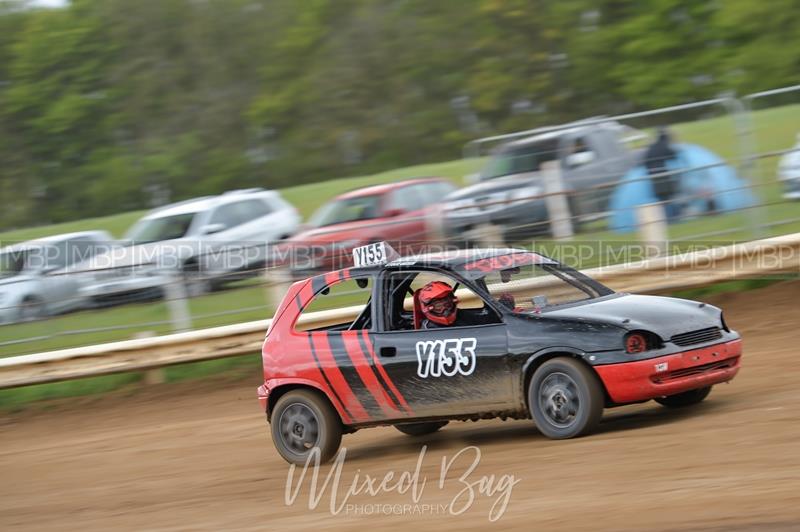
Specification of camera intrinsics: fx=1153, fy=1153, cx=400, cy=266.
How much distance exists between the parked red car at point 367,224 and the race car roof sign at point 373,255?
16.7ft

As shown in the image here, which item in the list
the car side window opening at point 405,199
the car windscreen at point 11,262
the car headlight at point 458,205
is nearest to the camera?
the car headlight at point 458,205

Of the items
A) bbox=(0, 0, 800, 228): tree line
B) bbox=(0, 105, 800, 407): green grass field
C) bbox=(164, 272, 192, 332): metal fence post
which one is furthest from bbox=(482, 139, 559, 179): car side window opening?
bbox=(0, 0, 800, 228): tree line

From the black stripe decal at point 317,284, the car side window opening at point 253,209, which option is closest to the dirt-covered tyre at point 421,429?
the black stripe decal at point 317,284

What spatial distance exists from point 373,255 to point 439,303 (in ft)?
3.06

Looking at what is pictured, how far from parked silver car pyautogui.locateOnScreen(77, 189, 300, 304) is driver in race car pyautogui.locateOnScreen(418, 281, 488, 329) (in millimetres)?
6215

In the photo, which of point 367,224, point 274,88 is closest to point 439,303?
point 367,224

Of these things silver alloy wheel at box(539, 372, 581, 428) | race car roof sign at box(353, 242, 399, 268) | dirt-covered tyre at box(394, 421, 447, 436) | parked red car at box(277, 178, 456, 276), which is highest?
parked red car at box(277, 178, 456, 276)

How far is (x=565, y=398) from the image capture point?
8188 mm

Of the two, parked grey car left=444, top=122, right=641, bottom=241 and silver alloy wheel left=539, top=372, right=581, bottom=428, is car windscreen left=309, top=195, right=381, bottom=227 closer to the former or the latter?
parked grey car left=444, top=122, right=641, bottom=241

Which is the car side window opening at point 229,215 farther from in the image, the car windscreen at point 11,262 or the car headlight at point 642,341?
the car headlight at point 642,341

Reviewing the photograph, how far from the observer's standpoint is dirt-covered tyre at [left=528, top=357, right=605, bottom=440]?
8.02m

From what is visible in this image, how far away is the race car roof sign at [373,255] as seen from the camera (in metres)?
9.56

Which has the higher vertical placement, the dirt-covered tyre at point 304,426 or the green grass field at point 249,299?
the green grass field at point 249,299

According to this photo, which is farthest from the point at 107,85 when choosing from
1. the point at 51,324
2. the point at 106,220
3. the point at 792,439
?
the point at 792,439
